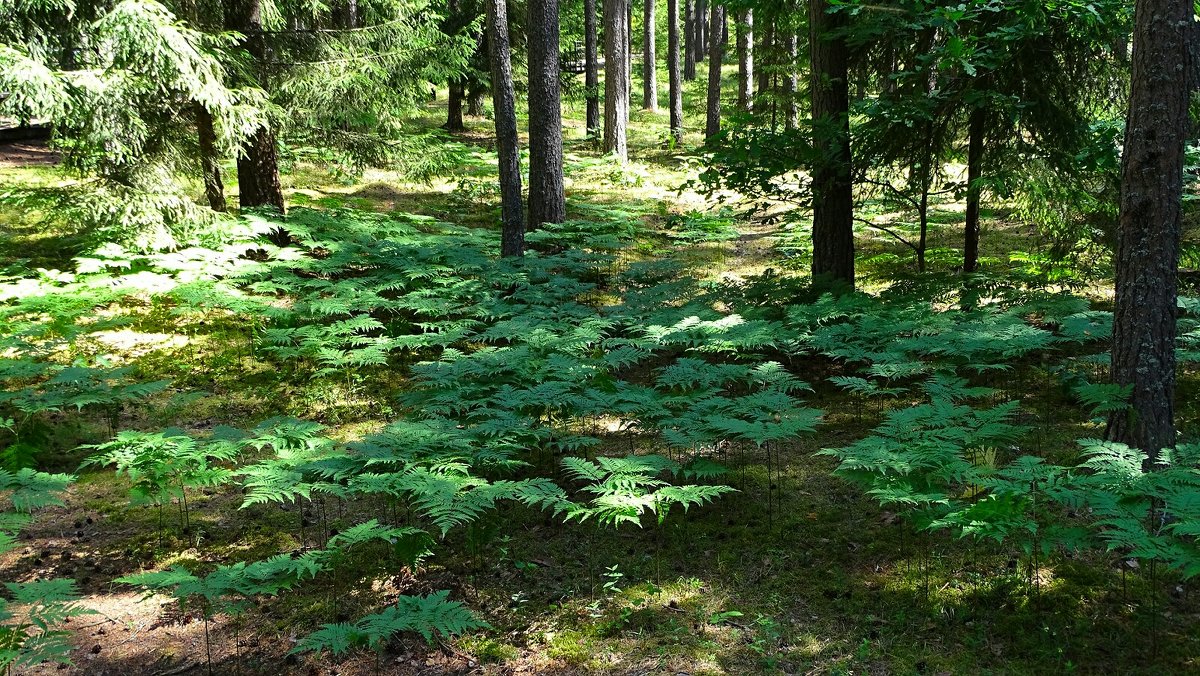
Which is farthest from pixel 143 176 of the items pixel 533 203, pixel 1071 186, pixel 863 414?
pixel 1071 186

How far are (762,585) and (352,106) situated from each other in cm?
954

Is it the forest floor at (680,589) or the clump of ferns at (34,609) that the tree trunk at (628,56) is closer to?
the forest floor at (680,589)

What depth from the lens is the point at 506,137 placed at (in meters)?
10.7

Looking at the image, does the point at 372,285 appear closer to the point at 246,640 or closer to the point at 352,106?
the point at 352,106

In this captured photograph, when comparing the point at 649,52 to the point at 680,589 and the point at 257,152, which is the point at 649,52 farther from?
the point at 680,589

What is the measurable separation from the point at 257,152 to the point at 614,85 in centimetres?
1088

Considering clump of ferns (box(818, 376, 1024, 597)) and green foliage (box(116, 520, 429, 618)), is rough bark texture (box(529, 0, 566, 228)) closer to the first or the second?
clump of ferns (box(818, 376, 1024, 597))

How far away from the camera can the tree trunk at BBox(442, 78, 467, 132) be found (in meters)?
22.0

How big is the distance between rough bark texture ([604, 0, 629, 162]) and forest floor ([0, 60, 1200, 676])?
14478mm

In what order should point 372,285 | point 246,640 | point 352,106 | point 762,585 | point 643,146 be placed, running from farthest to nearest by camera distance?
point 643,146 < point 352,106 < point 372,285 < point 762,585 < point 246,640

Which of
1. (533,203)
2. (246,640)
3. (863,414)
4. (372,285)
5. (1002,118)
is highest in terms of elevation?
(1002,118)

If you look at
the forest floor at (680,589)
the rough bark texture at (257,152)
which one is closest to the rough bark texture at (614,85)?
the rough bark texture at (257,152)

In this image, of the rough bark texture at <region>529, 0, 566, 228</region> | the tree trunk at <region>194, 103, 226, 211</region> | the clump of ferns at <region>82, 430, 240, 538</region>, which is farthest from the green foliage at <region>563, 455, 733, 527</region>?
the tree trunk at <region>194, 103, 226, 211</region>

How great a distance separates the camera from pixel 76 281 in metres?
8.34
